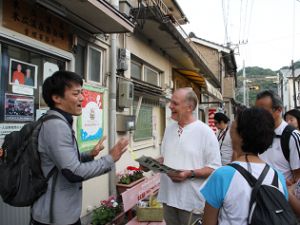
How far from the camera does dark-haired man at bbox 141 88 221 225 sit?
248 centimetres

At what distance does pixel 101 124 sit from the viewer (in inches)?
189

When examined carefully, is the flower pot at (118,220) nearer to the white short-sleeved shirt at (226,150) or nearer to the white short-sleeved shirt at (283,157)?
the white short-sleeved shirt at (226,150)

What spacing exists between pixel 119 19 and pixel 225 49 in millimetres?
19140

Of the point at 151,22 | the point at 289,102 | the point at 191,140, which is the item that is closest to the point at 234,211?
the point at 191,140

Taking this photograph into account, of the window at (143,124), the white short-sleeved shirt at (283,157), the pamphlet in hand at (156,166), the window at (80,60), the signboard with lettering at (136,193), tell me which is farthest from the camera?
the window at (143,124)

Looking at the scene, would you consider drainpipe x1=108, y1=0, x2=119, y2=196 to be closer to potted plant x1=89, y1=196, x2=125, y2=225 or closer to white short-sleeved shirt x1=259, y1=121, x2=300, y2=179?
potted plant x1=89, y1=196, x2=125, y2=225

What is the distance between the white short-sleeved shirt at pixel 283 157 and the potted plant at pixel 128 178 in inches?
131

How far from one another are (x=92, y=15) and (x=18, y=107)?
1.83 meters

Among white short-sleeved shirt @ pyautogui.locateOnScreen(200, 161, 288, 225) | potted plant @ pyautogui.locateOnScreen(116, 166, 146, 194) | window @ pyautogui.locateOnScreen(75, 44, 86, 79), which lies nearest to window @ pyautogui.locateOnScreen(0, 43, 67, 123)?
window @ pyautogui.locateOnScreen(75, 44, 86, 79)

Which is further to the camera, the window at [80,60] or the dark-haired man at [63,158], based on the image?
the window at [80,60]

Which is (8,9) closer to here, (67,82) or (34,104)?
(34,104)

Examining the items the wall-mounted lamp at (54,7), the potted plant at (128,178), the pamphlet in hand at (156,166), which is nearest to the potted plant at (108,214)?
A: the potted plant at (128,178)

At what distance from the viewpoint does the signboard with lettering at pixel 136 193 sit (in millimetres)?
4180

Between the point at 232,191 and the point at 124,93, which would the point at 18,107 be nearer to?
the point at 124,93
